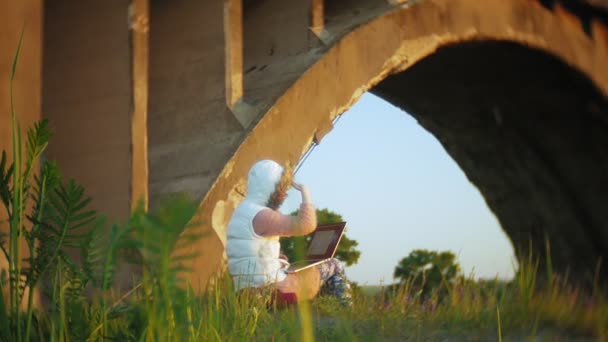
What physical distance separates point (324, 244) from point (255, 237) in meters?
0.33

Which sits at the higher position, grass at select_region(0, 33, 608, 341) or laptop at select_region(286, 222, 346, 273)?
laptop at select_region(286, 222, 346, 273)

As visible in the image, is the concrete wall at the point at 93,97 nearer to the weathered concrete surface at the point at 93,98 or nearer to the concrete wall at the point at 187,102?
the weathered concrete surface at the point at 93,98

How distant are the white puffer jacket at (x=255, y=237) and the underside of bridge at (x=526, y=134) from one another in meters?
4.01

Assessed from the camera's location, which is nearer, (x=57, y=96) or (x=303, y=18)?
(x=57, y=96)

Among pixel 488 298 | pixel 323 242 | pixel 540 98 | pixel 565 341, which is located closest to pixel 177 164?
pixel 323 242

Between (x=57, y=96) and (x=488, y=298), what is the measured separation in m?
2.54

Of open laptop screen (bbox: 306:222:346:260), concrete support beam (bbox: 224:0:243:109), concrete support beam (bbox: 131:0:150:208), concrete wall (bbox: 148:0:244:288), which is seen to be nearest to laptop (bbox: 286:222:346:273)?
open laptop screen (bbox: 306:222:346:260)

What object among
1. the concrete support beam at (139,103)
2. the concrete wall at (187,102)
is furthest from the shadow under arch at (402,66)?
the concrete support beam at (139,103)

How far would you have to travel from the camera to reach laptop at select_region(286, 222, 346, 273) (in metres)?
3.97

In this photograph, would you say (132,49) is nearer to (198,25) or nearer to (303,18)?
(198,25)

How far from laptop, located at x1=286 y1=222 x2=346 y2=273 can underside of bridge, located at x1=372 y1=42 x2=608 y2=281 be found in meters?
3.81

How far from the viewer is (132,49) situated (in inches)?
178

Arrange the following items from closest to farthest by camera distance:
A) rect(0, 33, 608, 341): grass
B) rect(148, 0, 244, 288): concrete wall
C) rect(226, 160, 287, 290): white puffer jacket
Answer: rect(0, 33, 608, 341): grass
rect(226, 160, 287, 290): white puffer jacket
rect(148, 0, 244, 288): concrete wall

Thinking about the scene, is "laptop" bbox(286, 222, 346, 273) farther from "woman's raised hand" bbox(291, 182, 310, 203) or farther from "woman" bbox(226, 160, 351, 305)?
"woman's raised hand" bbox(291, 182, 310, 203)
